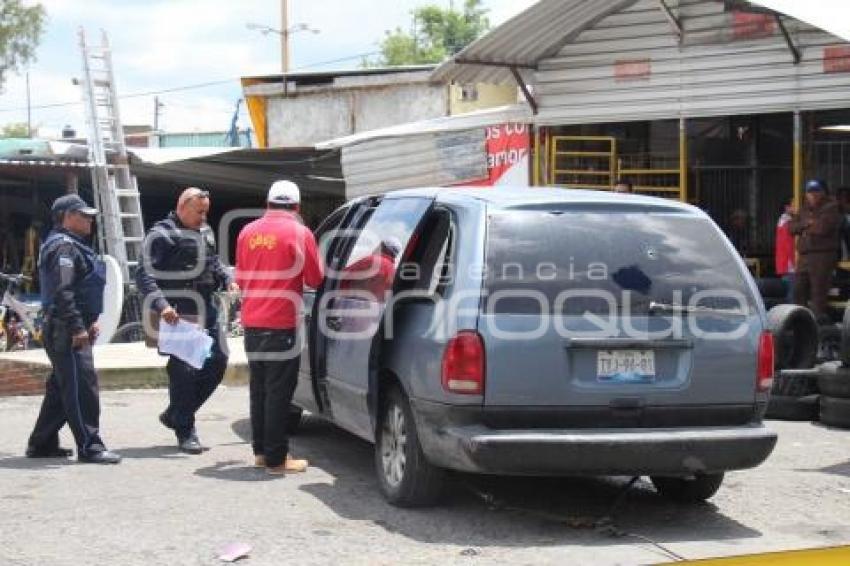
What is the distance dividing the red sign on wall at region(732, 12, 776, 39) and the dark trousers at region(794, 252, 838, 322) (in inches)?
102

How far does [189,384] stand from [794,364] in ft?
16.9

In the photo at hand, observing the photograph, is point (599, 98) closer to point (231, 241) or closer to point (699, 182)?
point (699, 182)

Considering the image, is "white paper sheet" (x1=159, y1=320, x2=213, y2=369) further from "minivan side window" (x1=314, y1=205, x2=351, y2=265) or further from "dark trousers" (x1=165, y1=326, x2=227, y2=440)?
"minivan side window" (x1=314, y1=205, x2=351, y2=265)

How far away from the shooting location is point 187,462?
766 cm

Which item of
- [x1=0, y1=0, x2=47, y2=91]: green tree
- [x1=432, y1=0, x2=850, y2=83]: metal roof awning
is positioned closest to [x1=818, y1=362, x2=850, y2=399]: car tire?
[x1=432, y1=0, x2=850, y2=83]: metal roof awning

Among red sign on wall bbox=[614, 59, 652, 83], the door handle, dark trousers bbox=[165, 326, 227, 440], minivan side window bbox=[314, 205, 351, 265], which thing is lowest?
dark trousers bbox=[165, 326, 227, 440]

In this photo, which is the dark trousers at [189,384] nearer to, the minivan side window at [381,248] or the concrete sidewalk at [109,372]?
the minivan side window at [381,248]

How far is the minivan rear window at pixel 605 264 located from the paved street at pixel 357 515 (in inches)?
45.3

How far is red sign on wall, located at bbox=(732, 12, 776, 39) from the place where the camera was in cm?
1292

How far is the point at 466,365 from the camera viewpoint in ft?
18.3

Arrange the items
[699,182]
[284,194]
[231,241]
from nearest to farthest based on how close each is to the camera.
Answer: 1. [284,194]
2. [699,182]
3. [231,241]

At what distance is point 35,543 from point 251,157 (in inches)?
540

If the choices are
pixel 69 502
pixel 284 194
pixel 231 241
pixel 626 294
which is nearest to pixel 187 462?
pixel 69 502

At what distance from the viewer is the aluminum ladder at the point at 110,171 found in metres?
16.8
